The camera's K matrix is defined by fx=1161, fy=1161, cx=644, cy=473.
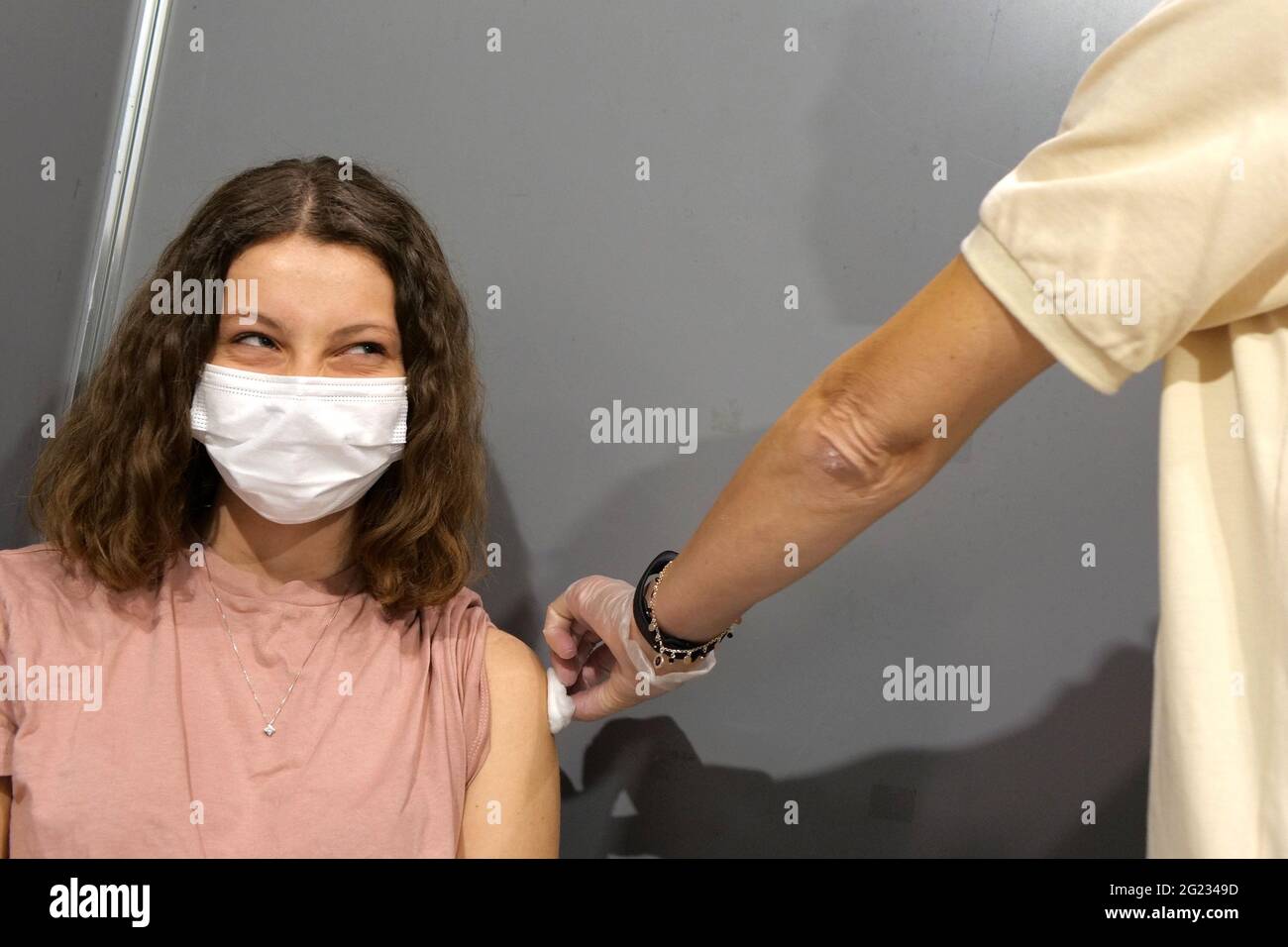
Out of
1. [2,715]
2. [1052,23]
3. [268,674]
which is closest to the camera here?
[2,715]

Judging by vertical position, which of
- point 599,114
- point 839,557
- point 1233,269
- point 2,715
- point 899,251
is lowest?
point 2,715

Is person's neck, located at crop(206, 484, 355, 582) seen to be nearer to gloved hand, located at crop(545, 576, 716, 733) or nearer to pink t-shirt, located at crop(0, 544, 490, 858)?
pink t-shirt, located at crop(0, 544, 490, 858)

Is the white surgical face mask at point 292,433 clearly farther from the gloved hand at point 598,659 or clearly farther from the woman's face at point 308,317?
the gloved hand at point 598,659

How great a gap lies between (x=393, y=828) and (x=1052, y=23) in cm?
132

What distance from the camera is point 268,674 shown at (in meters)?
1.34

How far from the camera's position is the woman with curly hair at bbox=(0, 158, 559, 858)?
124 cm

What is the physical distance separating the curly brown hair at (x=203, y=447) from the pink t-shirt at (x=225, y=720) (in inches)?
1.9

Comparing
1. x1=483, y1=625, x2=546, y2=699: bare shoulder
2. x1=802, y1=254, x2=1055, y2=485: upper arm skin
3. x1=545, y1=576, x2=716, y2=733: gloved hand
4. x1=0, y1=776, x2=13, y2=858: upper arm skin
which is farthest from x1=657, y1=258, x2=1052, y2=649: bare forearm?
x1=0, y1=776, x2=13, y2=858: upper arm skin

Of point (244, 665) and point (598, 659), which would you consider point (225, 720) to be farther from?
point (598, 659)

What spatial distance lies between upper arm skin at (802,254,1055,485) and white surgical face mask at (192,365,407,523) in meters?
0.53

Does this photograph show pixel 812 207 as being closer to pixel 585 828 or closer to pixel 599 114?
pixel 599 114

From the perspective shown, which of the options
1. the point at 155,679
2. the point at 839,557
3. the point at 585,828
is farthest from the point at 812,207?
the point at 155,679

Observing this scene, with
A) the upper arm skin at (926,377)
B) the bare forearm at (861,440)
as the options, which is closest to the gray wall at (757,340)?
the bare forearm at (861,440)

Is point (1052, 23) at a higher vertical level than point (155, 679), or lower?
higher
